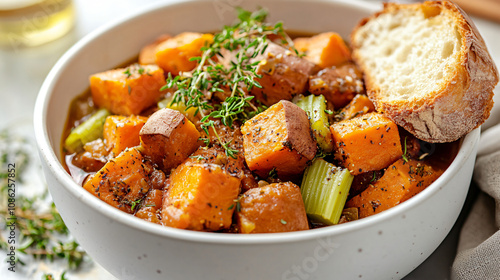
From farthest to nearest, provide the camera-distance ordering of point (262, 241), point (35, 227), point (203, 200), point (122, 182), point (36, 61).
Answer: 1. point (36, 61)
2. point (35, 227)
3. point (122, 182)
4. point (203, 200)
5. point (262, 241)

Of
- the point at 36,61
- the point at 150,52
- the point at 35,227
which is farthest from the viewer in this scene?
the point at 36,61

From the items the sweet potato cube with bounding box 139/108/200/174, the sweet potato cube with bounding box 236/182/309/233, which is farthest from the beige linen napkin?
the sweet potato cube with bounding box 139/108/200/174

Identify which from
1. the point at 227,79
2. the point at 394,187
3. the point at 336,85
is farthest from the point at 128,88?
the point at 394,187

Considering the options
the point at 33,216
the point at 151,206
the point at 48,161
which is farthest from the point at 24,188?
the point at 151,206

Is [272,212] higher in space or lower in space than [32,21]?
higher

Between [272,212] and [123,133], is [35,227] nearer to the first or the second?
[123,133]

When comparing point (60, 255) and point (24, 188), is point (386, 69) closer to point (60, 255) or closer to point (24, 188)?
point (60, 255)
